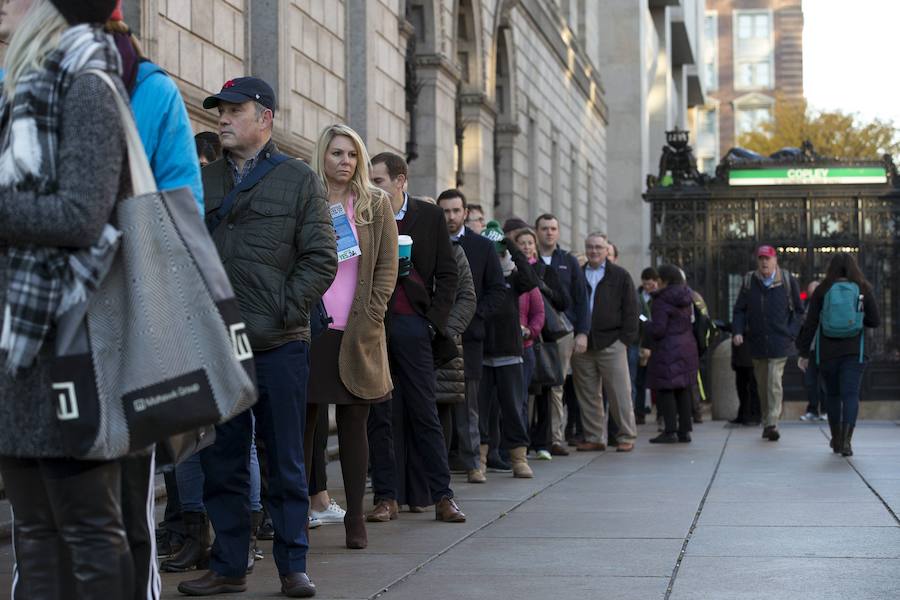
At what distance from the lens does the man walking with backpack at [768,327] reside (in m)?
15.6

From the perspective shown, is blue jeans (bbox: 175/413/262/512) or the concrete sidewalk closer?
the concrete sidewalk

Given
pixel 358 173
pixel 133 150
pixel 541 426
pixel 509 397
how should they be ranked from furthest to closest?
1. pixel 541 426
2. pixel 509 397
3. pixel 358 173
4. pixel 133 150

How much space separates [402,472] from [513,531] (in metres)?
0.99

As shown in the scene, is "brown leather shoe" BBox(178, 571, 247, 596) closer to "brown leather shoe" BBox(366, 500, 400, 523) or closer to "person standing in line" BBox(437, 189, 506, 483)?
"brown leather shoe" BBox(366, 500, 400, 523)

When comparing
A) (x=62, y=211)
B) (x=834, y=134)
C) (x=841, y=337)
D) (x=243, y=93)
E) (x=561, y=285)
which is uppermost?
(x=834, y=134)

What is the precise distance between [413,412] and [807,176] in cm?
1527

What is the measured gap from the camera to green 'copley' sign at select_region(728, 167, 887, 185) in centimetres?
2220

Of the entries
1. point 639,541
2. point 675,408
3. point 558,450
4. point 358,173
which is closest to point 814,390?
point 675,408

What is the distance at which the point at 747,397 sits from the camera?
1859cm

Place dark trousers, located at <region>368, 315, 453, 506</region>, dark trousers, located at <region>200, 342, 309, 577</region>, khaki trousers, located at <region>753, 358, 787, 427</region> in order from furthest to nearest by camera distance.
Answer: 1. khaki trousers, located at <region>753, 358, 787, 427</region>
2. dark trousers, located at <region>368, 315, 453, 506</region>
3. dark trousers, located at <region>200, 342, 309, 577</region>

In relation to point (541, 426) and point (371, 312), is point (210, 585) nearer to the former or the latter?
point (371, 312)

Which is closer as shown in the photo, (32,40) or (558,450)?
(32,40)

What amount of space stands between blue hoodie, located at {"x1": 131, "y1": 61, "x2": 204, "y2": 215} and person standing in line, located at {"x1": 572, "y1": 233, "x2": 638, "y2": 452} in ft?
33.1

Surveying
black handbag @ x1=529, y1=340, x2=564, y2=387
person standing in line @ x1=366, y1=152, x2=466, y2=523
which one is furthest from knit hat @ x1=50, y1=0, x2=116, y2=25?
black handbag @ x1=529, y1=340, x2=564, y2=387
